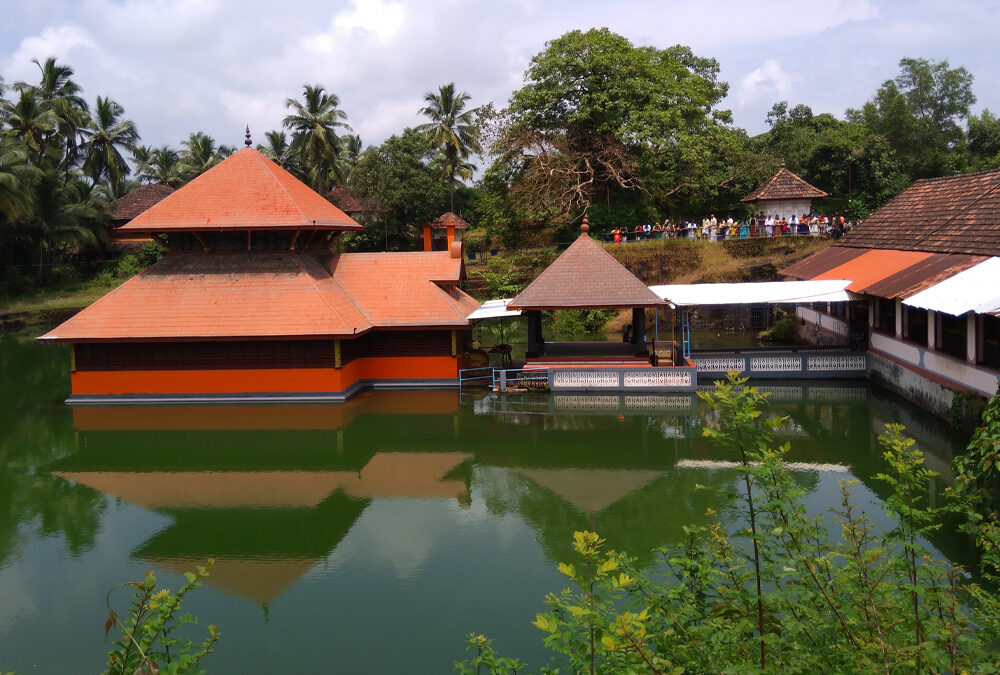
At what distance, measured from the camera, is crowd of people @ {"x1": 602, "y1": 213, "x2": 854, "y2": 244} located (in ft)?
89.0

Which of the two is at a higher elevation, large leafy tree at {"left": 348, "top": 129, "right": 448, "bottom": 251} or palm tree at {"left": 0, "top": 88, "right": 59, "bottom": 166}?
palm tree at {"left": 0, "top": 88, "right": 59, "bottom": 166}

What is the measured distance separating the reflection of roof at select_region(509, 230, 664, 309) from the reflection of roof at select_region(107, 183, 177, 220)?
28324mm

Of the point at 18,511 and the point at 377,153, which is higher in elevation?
the point at 377,153

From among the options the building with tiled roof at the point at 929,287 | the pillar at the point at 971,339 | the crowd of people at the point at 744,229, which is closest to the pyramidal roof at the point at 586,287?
the building with tiled roof at the point at 929,287

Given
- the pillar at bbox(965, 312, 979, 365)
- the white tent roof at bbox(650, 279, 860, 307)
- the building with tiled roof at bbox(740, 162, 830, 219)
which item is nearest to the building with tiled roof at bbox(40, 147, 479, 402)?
the white tent roof at bbox(650, 279, 860, 307)

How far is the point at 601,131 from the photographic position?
29.1 m

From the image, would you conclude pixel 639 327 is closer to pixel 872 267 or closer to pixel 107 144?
pixel 872 267

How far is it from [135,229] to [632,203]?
63.3 feet

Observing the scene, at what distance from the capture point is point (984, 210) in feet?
51.6

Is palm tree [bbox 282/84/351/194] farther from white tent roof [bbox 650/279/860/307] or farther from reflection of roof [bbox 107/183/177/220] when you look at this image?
white tent roof [bbox 650/279/860/307]

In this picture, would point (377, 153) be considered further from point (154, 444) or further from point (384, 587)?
point (384, 587)

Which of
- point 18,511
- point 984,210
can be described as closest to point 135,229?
point 18,511

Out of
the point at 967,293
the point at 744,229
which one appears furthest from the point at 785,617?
the point at 744,229

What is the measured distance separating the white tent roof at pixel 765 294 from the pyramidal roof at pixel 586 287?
100 centimetres
